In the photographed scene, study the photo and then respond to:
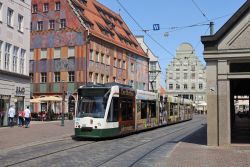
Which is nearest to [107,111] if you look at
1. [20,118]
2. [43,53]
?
[20,118]

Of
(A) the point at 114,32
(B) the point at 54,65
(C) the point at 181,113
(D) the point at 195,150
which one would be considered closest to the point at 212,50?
(D) the point at 195,150

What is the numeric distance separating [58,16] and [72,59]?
6072 millimetres

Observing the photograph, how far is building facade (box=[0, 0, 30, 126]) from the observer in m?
34.1

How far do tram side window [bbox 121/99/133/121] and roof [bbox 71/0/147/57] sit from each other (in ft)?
103

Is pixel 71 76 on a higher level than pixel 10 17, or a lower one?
lower

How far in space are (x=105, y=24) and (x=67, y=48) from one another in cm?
1114

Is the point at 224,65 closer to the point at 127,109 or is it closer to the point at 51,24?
the point at 127,109

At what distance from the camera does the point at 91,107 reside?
2317 centimetres

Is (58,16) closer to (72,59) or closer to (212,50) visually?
(72,59)

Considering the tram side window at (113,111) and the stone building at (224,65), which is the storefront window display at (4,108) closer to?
the tram side window at (113,111)

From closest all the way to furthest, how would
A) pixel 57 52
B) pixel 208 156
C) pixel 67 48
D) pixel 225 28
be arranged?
pixel 208 156 → pixel 225 28 → pixel 67 48 → pixel 57 52

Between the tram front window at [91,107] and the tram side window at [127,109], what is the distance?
2112mm

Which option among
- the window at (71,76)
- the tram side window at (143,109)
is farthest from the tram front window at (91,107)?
the window at (71,76)

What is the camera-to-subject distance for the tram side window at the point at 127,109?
24953 mm
